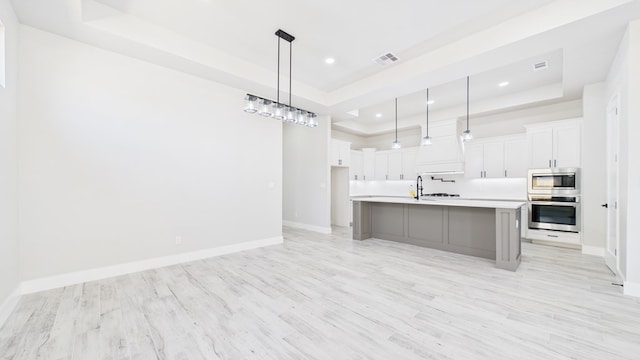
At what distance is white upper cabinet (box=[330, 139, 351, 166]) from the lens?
7.16 m

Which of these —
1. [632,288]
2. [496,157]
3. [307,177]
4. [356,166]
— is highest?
[496,157]

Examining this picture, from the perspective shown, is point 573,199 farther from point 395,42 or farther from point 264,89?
point 264,89

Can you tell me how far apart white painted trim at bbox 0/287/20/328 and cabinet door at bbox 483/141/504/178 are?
26.6 ft

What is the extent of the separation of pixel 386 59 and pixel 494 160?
13.2ft

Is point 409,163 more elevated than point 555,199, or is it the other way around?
point 409,163

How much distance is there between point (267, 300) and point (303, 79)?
3.94 m

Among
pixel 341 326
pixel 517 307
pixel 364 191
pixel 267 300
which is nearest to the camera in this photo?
pixel 341 326

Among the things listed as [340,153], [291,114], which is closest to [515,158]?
[340,153]

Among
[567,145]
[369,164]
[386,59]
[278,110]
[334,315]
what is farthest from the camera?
[369,164]

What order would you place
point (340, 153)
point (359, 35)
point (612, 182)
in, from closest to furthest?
point (359, 35)
point (612, 182)
point (340, 153)

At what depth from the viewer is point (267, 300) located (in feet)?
9.04

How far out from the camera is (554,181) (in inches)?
203

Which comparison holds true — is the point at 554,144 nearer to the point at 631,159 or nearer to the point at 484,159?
the point at 484,159

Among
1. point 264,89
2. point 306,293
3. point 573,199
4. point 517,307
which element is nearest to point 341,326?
point 306,293
